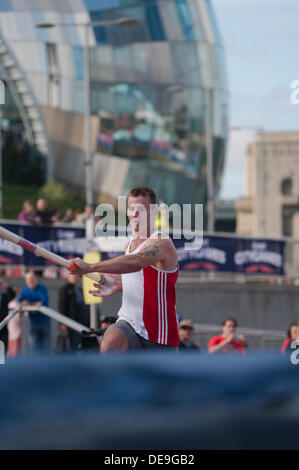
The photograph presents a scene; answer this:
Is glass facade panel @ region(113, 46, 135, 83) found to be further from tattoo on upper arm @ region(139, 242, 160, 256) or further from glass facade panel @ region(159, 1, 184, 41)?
tattoo on upper arm @ region(139, 242, 160, 256)

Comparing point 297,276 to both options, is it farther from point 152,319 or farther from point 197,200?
point 197,200

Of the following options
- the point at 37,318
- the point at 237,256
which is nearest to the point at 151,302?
the point at 37,318

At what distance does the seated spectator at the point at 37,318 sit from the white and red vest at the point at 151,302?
4673 millimetres

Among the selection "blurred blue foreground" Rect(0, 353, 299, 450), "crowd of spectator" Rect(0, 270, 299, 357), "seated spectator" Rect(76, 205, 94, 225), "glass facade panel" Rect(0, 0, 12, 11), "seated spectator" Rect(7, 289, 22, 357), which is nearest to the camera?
"blurred blue foreground" Rect(0, 353, 299, 450)

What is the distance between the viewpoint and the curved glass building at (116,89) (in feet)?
160

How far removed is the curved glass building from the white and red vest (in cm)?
4173

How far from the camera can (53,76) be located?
5012 centimetres

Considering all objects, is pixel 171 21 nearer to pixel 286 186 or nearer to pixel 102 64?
pixel 102 64

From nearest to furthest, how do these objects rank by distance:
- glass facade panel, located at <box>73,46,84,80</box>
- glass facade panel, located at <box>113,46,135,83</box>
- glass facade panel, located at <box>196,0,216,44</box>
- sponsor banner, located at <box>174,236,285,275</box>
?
1. sponsor banner, located at <box>174,236,285,275</box>
2. glass facade panel, located at <box>73,46,84,80</box>
3. glass facade panel, located at <box>113,46,135,83</box>
4. glass facade panel, located at <box>196,0,216,44</box>

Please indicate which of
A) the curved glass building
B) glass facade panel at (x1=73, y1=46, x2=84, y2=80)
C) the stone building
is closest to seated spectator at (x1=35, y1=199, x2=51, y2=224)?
the curved glass building

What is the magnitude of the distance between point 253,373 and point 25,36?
44.9m

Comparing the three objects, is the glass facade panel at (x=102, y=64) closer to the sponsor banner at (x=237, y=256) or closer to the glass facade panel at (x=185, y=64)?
the glass facade panel at (x=185, y=64)

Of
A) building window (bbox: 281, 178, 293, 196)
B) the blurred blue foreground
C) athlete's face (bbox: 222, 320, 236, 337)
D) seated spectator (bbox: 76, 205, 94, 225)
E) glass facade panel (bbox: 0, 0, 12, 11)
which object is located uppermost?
building window (bbox: 281, 178, 293, 196)

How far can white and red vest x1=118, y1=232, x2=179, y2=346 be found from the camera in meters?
7.11
